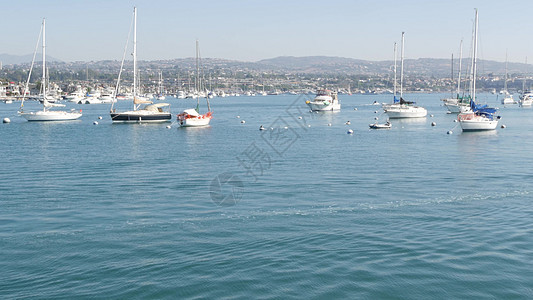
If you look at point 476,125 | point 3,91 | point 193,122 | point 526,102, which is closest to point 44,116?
point 193,122

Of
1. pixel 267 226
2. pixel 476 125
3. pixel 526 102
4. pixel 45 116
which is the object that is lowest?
pixel 526 102

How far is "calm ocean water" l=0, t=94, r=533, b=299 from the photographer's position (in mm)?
14945

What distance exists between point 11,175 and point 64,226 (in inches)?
516

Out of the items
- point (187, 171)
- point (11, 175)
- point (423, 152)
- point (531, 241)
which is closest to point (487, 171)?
point (423, 152)

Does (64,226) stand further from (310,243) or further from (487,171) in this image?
(487,171)

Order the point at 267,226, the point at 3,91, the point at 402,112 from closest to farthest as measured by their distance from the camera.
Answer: the point at 267,226 < the point at 402,112 < the point at 3,91

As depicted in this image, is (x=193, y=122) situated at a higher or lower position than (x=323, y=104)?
lower

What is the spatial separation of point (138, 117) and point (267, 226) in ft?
177

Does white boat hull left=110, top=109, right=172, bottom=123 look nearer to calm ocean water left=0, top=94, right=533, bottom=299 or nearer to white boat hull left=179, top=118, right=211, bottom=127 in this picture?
white boat hull left=179, top=118, right=211, bottom=127

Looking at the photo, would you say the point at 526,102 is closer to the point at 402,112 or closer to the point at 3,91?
the point at 402,112

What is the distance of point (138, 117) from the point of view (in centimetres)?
7125

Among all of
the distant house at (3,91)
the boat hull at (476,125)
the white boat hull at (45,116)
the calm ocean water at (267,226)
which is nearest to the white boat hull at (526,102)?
the boat hull at (476,125)

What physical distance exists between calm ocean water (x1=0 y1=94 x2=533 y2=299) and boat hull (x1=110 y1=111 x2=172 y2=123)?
103 ft

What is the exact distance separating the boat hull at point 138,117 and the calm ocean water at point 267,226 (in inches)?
1235
